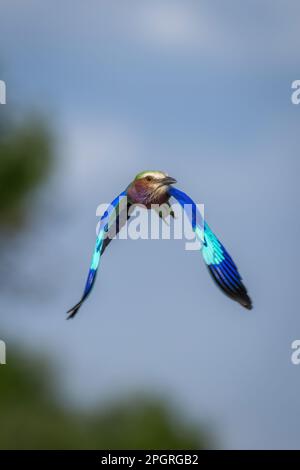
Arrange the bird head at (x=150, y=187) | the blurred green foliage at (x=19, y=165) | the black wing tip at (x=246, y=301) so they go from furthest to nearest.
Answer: the blurred green foliage at (x=19, y=165) → the bird head at (x=150, y=187) → the black wing tip at (x=246, y=301)

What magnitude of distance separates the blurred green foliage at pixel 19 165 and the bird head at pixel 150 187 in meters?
12.0

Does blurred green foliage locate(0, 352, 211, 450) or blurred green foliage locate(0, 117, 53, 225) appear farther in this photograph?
blurred green foliage locate(0, 117, 53, 225)

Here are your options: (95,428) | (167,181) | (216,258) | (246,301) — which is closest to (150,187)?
(167,181)

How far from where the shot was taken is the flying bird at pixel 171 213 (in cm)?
514

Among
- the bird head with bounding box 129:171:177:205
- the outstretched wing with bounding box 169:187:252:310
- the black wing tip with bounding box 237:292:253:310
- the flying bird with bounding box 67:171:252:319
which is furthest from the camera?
the bird head with bounding box 129:171:177:205

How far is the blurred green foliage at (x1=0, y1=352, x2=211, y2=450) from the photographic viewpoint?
1250 cm

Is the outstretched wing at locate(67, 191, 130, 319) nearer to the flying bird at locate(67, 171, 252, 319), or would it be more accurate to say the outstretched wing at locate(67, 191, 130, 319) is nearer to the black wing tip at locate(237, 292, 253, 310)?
the flying bird at locate(67, 171, 252, 319)

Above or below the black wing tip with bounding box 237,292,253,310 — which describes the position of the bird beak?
above

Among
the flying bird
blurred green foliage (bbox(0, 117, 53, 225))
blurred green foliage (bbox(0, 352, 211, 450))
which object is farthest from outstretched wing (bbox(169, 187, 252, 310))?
blurred green foliage (bbox(0, 117, 53, 225))

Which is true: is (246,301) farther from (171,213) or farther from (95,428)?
(95,428)

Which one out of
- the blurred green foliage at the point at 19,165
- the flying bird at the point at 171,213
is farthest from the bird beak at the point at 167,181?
the blurred green foliage at the point at 19,165

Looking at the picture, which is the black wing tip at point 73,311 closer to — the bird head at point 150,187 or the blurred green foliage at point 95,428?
the bird head at point 150,187

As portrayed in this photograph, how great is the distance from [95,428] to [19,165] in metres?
6.07
